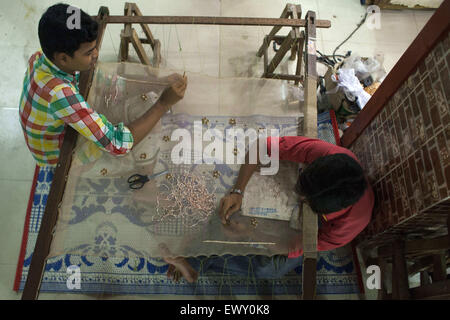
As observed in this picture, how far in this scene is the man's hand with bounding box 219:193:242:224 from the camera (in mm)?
1397

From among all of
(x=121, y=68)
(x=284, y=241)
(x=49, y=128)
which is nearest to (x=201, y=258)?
(x=284, y=241)

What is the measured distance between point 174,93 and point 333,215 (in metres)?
0.95

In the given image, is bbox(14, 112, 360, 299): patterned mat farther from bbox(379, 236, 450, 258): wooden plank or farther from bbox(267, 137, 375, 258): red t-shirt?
bbox(267, 137, 375, 258): red t-shirt

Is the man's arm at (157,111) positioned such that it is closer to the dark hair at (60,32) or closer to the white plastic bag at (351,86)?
the dark hair at (60,32)

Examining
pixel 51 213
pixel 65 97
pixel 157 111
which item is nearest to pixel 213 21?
pixel 157 111

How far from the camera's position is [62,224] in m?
1.37

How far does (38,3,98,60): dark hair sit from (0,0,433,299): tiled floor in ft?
4.24

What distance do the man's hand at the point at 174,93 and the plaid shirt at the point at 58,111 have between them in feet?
0.80

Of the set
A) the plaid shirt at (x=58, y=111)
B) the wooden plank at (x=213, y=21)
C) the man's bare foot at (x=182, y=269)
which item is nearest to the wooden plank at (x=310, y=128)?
the wooden plank at (x=213, y=21)

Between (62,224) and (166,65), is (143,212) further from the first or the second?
(166,65)

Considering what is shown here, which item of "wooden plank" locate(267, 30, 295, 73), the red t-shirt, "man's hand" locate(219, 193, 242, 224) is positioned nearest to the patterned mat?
the red t-shirt

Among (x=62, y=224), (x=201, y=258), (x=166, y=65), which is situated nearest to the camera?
(x=62, y=224)

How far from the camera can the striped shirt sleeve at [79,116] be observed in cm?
127
